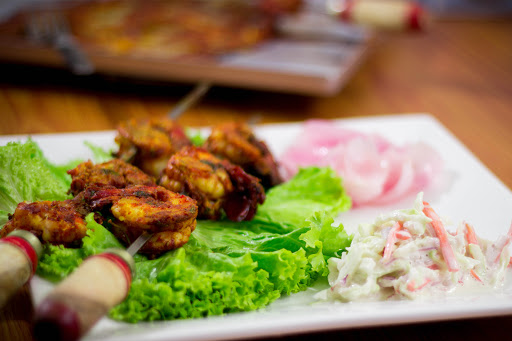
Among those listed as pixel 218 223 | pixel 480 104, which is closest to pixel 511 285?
pixel 218 223

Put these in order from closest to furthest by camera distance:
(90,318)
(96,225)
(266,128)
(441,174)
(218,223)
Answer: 1. (90,318)
2. (96,225)
3. (218,223)
4. (441,174)
5. (266,128)

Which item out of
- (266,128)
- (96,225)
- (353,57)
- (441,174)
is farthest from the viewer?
(353,57)

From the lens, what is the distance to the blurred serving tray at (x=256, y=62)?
4312 mm

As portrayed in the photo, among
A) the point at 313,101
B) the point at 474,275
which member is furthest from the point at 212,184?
the point at 313,101

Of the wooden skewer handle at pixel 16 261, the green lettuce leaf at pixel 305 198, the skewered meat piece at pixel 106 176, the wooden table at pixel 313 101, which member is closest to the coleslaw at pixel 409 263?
the green lettuce leaf at pixel 305 198

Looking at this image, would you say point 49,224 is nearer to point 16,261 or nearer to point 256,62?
point 16,261

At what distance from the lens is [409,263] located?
2158mm

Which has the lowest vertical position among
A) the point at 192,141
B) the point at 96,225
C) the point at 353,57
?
the point at 96,225

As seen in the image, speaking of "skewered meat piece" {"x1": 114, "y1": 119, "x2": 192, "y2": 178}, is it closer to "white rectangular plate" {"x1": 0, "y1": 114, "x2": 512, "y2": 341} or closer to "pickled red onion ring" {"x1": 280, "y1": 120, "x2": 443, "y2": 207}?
"white rectangular plate" {"x1": 0, "y1": 114, "x2": 512, "y2": 341}

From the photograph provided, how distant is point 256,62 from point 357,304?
2.80m

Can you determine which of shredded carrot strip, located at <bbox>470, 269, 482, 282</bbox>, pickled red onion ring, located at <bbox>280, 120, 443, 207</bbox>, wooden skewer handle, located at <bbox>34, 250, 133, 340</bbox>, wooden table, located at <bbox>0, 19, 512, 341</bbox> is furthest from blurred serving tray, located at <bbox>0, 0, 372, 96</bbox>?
wooden skewer handle, located at <bbox>34, 250, 133, 340</bbox>

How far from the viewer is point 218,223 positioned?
2.64m

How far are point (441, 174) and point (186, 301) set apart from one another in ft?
5.97

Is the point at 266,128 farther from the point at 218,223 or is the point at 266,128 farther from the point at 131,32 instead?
the point at 131,32
